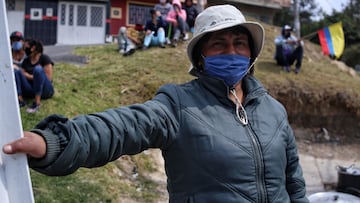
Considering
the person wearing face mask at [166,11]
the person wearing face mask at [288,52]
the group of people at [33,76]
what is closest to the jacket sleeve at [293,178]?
the group of people at [33,76]

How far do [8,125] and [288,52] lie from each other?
10.2m

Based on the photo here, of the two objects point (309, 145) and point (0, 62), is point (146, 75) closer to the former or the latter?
point (309, 145)

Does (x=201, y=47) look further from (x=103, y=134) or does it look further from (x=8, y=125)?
(x=8, y=125)

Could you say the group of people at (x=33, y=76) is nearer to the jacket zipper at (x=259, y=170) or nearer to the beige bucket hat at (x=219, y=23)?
the beige bucket hat at (x=219, y=23)

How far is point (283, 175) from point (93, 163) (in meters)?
0.90

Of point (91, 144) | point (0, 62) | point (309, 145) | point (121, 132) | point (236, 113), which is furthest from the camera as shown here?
point (309, 145)

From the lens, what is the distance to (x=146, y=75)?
893 cm

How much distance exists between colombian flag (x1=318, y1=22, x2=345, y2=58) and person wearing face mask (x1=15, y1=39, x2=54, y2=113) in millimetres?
9989

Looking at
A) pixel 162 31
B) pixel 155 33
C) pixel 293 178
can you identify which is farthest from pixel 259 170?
pixel 155 33

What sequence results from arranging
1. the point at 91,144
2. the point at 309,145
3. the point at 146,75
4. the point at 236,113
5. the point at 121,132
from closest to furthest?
the point at 91,144
the point at 121,132
the point at 236,113
the point at 146,75
the point at 309,145

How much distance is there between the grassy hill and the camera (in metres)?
5.33

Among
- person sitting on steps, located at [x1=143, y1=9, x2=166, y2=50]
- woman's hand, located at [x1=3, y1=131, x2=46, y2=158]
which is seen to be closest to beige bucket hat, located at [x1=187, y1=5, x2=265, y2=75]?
woman's hand, located at [x1=3, y1=131, x2=46, y2=158]

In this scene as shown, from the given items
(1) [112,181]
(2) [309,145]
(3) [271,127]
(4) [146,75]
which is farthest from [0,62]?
(2) [309,145]

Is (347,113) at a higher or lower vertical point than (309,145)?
higher
